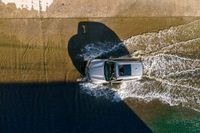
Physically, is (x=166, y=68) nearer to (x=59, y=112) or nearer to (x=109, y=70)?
(x=109, y=70)

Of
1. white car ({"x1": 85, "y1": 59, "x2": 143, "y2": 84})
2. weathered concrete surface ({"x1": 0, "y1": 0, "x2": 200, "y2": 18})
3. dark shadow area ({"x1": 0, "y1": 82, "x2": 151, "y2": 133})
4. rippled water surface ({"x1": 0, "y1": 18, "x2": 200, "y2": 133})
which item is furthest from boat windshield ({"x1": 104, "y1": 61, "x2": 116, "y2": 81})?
weathered concrete surface ({"x1": 0, "y1": 0, "x2": 200, "y2": 18})

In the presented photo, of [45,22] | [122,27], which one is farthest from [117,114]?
[45,22]

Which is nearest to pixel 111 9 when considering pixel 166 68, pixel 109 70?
pixel 109 70

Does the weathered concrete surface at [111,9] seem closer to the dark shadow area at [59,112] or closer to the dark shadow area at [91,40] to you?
the dark shadow area at [91,40]

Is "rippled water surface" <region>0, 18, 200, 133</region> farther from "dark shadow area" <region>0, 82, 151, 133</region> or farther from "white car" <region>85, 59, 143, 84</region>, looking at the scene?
"white car" <region>85, 59, 143, 84</region>

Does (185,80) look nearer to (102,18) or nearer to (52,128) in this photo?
(102,18)

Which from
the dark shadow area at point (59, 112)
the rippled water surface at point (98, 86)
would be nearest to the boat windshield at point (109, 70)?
the rippled water surface at point (98, 86)

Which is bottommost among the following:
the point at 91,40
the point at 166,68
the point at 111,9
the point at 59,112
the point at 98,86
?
the point at 59,112
